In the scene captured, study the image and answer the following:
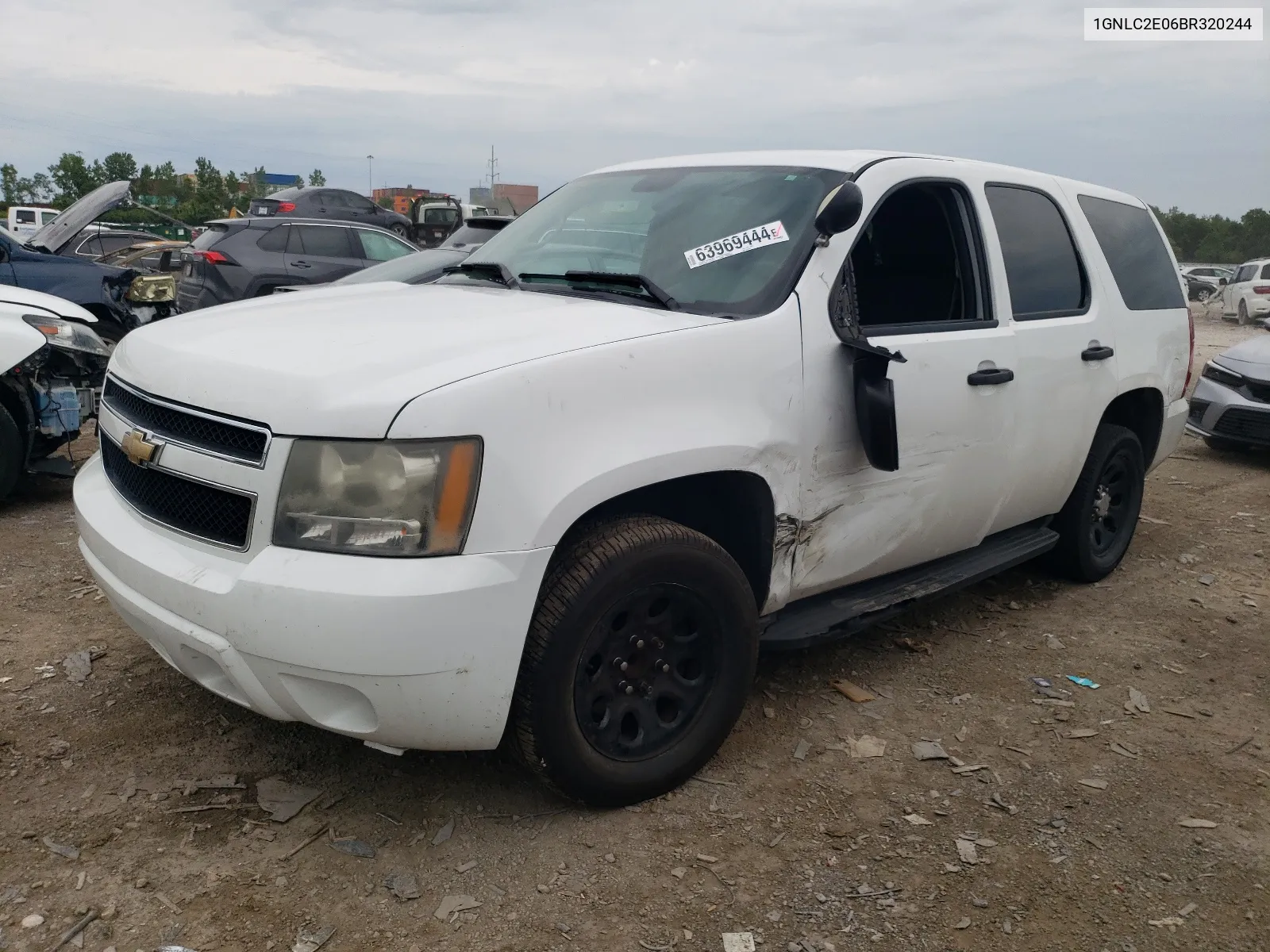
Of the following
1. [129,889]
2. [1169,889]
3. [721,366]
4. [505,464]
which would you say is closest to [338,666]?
[505,464]

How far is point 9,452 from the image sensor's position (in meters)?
5.42

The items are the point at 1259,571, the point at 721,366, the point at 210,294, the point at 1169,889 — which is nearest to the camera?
the point at 1169,889

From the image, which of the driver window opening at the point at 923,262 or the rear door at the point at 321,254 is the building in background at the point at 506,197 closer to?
the rear door at the point at 321,254

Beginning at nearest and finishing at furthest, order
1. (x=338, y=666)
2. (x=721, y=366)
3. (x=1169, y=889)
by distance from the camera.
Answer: (x=338, y=666) < (x=1169, y=889) < (x=721, y=366)

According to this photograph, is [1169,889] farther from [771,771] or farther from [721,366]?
[721,366]

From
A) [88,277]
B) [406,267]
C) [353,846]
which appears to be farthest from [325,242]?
[353,846]

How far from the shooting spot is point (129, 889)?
2.44 m

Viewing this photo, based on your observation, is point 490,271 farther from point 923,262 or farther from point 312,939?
point 312,939

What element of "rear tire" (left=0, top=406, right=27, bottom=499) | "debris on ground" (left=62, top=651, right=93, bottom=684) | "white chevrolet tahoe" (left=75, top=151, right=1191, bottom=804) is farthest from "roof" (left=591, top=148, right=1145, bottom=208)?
"rear tire" (left=0, top=406, right=27, bottom=499)

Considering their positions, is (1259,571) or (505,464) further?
(1259,571)

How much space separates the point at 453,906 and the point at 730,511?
1.33 m

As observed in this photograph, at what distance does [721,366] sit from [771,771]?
126cm

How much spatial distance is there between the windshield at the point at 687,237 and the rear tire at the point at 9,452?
10.1 ft

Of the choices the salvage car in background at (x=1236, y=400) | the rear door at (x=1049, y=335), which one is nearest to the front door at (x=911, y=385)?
→ the rear door at (x=1049, y=335)
